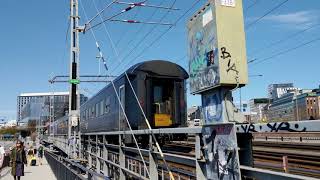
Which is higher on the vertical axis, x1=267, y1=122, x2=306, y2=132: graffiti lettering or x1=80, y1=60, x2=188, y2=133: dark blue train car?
x1=80, y1=60, x2=188, y2=133: dark blue train car

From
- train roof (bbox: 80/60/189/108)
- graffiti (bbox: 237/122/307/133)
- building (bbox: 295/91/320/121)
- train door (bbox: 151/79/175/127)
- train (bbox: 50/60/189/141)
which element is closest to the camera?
graffiti (bbox: 237/122/307/133)

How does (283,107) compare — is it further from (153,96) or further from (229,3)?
(229,3)

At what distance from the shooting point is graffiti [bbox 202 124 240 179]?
414 centimetres

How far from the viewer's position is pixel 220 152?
4.36 m

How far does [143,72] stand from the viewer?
50.1ft

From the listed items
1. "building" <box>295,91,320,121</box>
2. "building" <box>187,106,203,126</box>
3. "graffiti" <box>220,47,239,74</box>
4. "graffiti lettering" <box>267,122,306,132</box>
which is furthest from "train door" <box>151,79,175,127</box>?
"building" <box>295,91,320,121</box>

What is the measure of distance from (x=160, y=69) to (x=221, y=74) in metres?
11.7

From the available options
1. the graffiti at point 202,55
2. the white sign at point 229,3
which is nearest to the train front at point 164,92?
the graffiti at point 202,55

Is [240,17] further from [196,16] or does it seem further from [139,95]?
[139,95]

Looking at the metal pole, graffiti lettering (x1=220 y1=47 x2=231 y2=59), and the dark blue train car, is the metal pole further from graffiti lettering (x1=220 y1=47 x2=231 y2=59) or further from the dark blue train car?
graffiti lettering (x1=220 y1=47 x2=231 y2=59)

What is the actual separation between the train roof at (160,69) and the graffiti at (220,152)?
34.9 ft

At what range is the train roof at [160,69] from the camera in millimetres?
15305

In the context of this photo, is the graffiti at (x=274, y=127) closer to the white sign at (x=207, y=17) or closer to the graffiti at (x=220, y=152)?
the graffiti at (x=220, y=152)

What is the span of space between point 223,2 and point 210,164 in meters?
1.76
